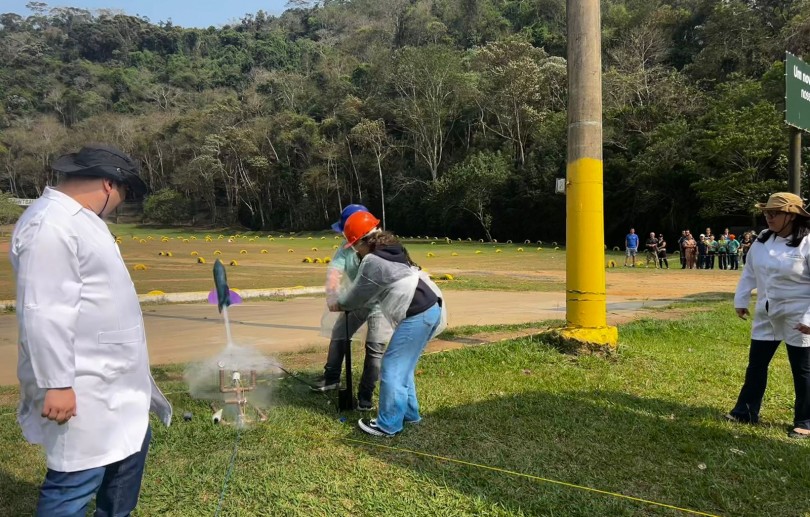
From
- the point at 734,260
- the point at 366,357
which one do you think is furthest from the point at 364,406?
the point at 734,260

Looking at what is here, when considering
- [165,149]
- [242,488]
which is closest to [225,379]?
[242,488]

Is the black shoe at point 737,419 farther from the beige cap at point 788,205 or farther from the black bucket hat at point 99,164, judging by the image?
the black bucket hat at point 99,164

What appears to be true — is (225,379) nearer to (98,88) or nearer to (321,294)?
(321,294)

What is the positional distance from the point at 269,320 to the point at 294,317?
19.3 inches

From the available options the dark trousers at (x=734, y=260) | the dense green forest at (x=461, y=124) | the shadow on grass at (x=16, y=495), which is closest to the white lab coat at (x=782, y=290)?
the shadow on grass at (x=16, y=495)

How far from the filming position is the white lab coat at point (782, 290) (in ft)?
13.8

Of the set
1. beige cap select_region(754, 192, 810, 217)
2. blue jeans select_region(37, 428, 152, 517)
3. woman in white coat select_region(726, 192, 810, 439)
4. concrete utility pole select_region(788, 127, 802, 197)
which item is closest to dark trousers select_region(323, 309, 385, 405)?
blue jeans select_region(37, 428, 152, 517)

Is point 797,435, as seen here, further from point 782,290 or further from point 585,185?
point 585,185

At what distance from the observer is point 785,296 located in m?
4.27

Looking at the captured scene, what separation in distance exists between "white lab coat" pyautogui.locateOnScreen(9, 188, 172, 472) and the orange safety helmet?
1.99 meters

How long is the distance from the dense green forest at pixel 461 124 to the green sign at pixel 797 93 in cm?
1939

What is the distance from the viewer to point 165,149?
286 ft

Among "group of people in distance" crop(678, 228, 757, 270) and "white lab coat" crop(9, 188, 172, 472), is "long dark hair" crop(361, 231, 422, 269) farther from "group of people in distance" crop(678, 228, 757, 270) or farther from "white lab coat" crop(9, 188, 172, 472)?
"group of people in distance" crop(678, 228, 757, 270)

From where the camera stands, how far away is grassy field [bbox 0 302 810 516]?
3.31 m
